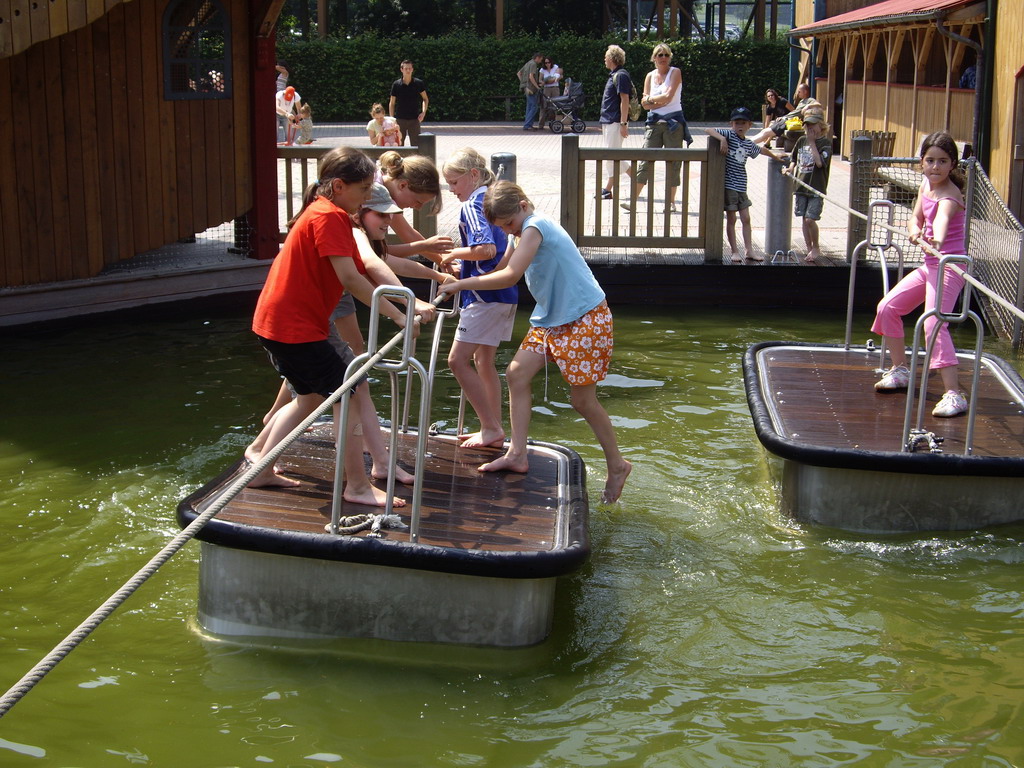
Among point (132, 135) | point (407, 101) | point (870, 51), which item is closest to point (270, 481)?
point (132, 135)

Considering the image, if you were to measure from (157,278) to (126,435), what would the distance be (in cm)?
388

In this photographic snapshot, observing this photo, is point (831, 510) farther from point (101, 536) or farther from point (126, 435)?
point (126, 435)

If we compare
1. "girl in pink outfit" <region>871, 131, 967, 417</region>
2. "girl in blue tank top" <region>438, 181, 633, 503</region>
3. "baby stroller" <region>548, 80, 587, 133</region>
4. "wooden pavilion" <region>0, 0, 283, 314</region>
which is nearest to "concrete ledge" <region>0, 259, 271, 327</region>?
"wooden pavilion" <region>0, 0, 283, 314</region>

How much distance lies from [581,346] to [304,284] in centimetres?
143

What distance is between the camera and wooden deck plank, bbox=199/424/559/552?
16.7 ft

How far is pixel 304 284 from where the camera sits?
5121 millimetres

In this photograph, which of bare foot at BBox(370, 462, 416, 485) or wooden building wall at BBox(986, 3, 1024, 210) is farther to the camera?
wooden building wall at BBox(986, 3, 1024, 210)

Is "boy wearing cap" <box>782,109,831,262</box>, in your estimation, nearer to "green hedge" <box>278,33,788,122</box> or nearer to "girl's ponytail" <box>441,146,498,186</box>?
"girl's ponytail" <box>441,146,498,186</box>

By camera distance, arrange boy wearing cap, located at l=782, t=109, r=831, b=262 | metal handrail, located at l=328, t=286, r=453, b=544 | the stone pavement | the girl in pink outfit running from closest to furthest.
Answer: metal handrail, located at l=328, t=286, r=453, b=544 < the girl in pink outfit < boy wearing cap, located at l=782, t=109, r=831, b=262 < the stone pavement

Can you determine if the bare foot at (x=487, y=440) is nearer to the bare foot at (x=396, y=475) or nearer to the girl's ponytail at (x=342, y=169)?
the bare foot at (x=396, y=475)

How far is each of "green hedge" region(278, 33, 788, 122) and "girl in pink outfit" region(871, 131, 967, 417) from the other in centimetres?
3043

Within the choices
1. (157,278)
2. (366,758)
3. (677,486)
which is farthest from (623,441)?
(157,278)

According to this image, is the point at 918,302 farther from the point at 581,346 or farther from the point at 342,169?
the point at 342,169

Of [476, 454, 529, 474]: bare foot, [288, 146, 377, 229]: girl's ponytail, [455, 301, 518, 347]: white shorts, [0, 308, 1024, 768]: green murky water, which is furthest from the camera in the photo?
[455, 301, 518, 347]: white shorts
